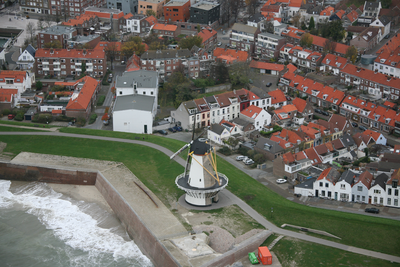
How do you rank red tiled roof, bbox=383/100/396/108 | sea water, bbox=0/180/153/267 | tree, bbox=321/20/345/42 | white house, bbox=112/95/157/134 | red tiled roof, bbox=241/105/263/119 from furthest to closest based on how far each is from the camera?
tree, bbox=321/20/345/42, red tiled roof, bbox=383/100/396/108, red tiled roof, bbox=241/105/263/119, white house, bbox=112/95/157/134, sea water, bbox=0/180/153/267

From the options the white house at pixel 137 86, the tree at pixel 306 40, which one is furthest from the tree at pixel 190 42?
the tree at pixel 306 40

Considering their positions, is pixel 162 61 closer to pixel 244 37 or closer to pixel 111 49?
pixel 111 49

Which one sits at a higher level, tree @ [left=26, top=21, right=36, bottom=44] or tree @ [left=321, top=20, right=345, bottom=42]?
tree @ [left=321, top=20, right=345, bottom=42]

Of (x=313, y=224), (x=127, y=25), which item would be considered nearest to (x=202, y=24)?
(x=127, y=25)

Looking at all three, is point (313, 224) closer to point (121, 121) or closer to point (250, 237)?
point (250, 237)

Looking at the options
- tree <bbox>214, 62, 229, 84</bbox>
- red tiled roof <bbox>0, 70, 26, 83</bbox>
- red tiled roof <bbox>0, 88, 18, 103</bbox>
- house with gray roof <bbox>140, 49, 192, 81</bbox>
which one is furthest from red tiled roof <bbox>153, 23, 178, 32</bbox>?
red tiled roof <bbox>0, 88, 18, 103</bbox>

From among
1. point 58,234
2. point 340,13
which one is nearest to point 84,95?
point 58,234

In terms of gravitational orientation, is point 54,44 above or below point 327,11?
below

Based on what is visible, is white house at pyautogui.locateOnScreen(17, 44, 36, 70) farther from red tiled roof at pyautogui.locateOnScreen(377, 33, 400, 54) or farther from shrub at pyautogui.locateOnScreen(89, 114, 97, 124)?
red tiled roof at pyautogui.locateOnScreen(377, 33, 400, 54)
